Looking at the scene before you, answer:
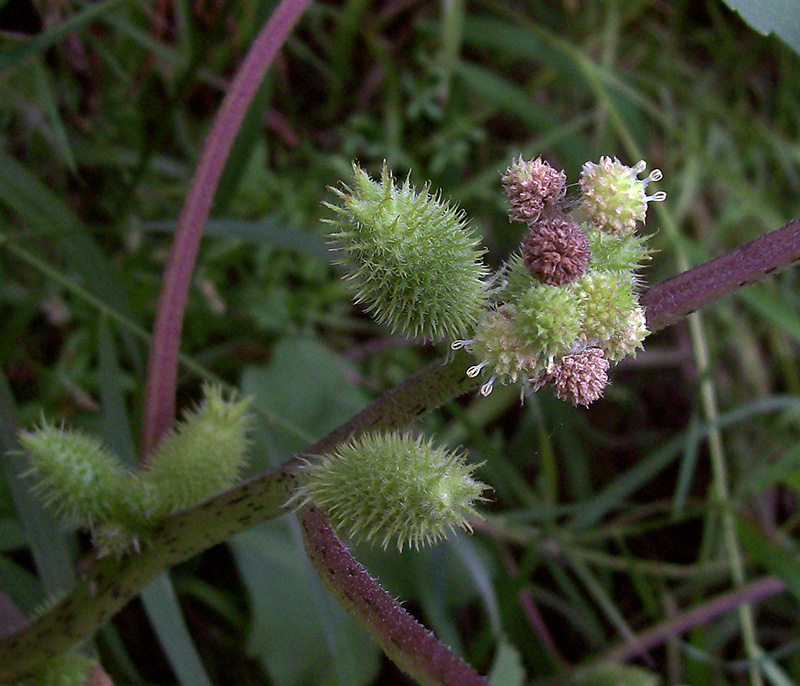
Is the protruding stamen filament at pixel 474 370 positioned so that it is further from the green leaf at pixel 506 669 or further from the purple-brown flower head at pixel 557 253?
the green leaf at pixel 506 669

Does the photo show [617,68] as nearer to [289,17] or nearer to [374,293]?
[289,17]

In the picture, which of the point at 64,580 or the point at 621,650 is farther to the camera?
the point at 621,650

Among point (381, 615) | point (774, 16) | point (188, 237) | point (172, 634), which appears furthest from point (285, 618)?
point (774, 16)

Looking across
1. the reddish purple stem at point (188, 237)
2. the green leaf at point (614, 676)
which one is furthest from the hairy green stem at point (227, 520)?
the green leaf at point (614, 676)

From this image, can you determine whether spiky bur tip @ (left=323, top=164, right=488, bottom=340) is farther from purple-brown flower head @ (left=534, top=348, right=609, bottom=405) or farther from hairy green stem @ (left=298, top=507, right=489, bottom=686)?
hairy green stem @ (left=298, top=507, right=489, bottom=686)

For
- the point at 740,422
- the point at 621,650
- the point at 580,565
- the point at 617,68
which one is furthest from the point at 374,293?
the point at 617,68

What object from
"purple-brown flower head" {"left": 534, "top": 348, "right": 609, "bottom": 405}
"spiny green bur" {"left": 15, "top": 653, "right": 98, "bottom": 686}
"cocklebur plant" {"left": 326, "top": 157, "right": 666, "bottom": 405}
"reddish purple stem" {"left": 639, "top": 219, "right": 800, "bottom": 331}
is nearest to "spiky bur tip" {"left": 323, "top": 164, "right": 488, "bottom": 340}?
A: "cocklebur plant" {"left": 326, "top": 157, "right": 666, "bottom": 405}
